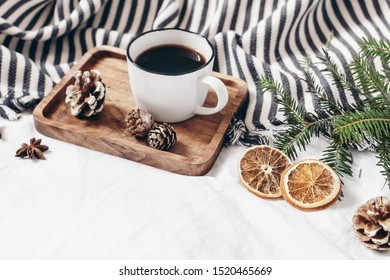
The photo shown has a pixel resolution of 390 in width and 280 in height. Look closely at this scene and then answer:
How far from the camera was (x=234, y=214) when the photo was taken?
77 cm

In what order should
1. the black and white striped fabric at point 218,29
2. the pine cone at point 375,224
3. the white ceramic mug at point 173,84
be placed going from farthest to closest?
the black and white striped fabric at point 218,29 → the white ceramic mug at point 173,84 → the pine cone at point 375,224

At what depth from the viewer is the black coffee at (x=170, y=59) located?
0.87 m

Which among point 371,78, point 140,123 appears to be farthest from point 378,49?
point 140,123

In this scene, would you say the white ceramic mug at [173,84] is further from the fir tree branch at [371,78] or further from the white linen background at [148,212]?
the fir tree branch at [371,78]

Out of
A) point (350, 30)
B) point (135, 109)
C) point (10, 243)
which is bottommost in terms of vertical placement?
point (10, 243)

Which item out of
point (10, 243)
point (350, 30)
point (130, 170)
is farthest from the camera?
point (350, 30)

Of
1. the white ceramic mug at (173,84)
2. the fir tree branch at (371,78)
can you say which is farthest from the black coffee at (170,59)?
the fir tree branch at (371,78)

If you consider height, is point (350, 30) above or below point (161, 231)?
above

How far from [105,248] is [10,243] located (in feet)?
0.44

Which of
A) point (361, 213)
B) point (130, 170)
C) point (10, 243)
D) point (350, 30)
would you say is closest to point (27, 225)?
point (10, 243)

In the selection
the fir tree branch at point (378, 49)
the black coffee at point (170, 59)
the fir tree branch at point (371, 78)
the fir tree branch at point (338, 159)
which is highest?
the fir tree branch at point (378, 49)

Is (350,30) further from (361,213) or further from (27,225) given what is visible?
(27,225)

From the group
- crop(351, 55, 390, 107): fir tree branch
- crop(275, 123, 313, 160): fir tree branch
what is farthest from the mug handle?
crop(351, 55, 390, 107): fir tree branch

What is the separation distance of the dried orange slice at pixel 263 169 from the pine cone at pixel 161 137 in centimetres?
12
